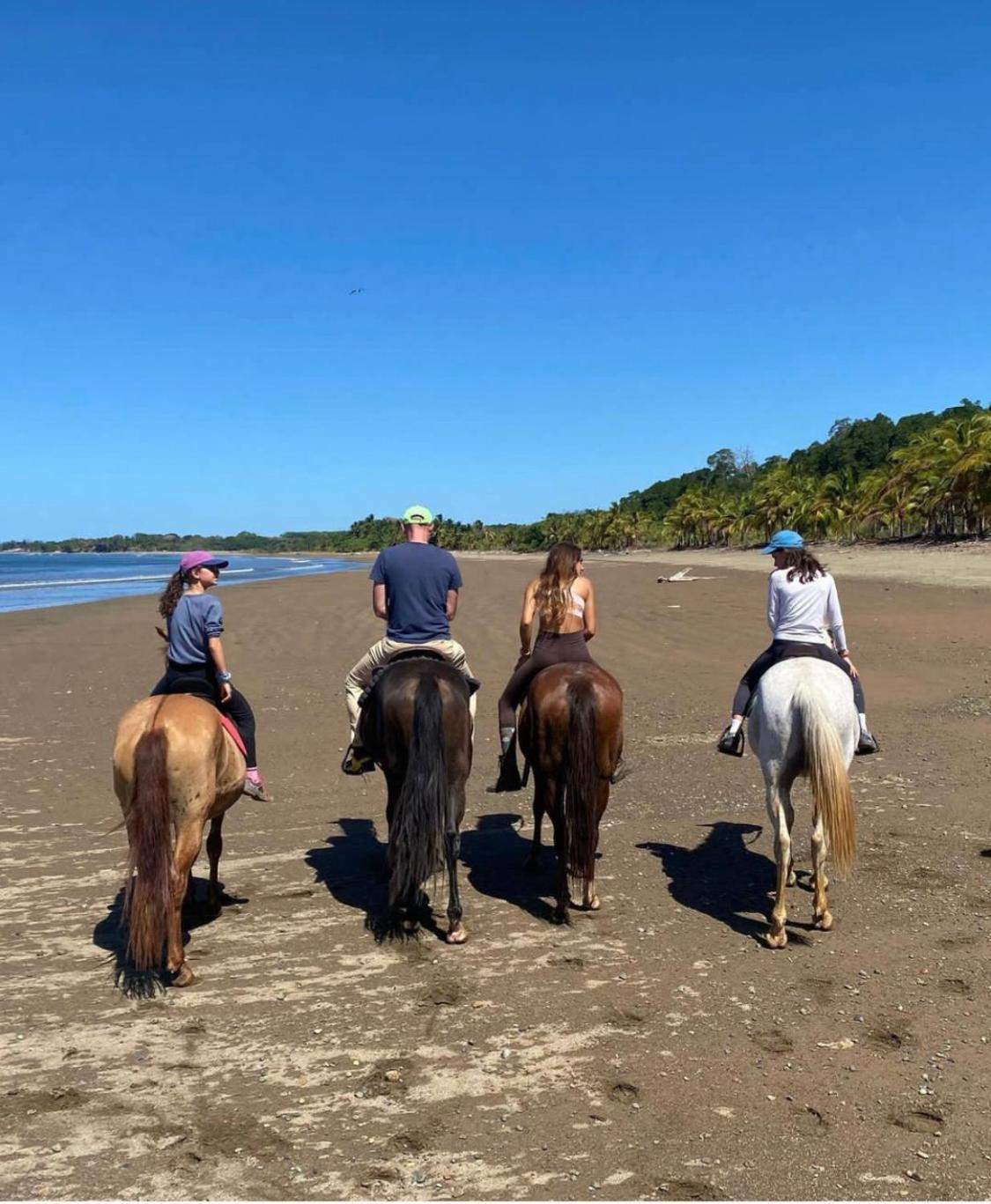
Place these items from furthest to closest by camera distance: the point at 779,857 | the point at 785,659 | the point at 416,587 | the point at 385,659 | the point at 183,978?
1. the point at 385,659
2. the point at 416,587
3. the point at 785,659
4. the point at 779,857
5. the point at 183,978

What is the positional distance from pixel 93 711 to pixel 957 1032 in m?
11.7

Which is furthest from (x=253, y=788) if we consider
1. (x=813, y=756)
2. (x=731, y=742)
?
(x=813, y=756)

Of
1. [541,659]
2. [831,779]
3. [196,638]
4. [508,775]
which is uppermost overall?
[196,638]

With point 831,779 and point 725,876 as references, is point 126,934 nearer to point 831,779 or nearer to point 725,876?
point 725,876

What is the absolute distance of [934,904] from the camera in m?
5.62

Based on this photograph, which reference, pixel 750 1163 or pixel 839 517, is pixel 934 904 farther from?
pixel 839 517

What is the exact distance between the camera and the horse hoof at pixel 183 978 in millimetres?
4758

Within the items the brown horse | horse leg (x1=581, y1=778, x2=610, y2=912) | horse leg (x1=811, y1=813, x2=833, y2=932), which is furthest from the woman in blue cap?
horse leg (x1=581, y1=778, x2=610, y2=912)

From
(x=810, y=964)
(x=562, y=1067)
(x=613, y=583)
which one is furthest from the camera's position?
(x=613, y=583)

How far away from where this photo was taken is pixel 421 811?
543 cm

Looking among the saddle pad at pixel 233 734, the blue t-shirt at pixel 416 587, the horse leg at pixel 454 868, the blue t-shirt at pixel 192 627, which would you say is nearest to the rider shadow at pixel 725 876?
the horse leg at pixel 454 868

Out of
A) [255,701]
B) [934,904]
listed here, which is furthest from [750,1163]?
[255,701]

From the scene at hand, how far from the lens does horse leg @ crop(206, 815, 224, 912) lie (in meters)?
5.88

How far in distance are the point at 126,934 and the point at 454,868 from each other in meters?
2.15
